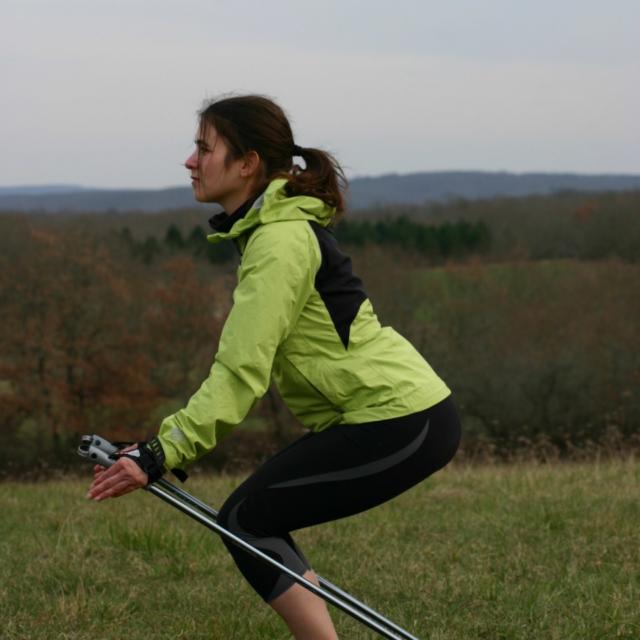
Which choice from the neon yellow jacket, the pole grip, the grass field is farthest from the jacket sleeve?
the grass field

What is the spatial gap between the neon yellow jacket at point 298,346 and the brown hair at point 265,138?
0.31 feet

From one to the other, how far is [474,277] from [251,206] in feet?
132

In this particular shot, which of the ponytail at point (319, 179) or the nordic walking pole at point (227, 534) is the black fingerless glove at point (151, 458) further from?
the ponytail at point (319, 179)

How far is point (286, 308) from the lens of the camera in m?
3.11

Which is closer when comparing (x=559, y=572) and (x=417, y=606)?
Result: (x=417, y=606)

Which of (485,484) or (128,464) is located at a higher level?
(128,464)

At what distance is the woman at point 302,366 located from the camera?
3109mm

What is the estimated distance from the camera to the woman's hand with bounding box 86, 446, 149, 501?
9.81ft

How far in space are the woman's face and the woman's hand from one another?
93cm

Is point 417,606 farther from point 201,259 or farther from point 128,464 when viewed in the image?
point 201,259

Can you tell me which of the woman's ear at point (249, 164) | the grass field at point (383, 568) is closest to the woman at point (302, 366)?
the woman's ear at point (249, 164)

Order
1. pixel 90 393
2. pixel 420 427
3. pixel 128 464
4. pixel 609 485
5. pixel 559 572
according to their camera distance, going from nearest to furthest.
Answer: pixel 128 464 → pixel 420 427 → pixel 559 572 → pixel 609 485 → pixel 90 393

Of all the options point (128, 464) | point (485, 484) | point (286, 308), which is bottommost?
point (485, 484)

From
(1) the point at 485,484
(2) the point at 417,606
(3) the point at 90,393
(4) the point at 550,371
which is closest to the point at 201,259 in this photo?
(3) the point at 90,393
